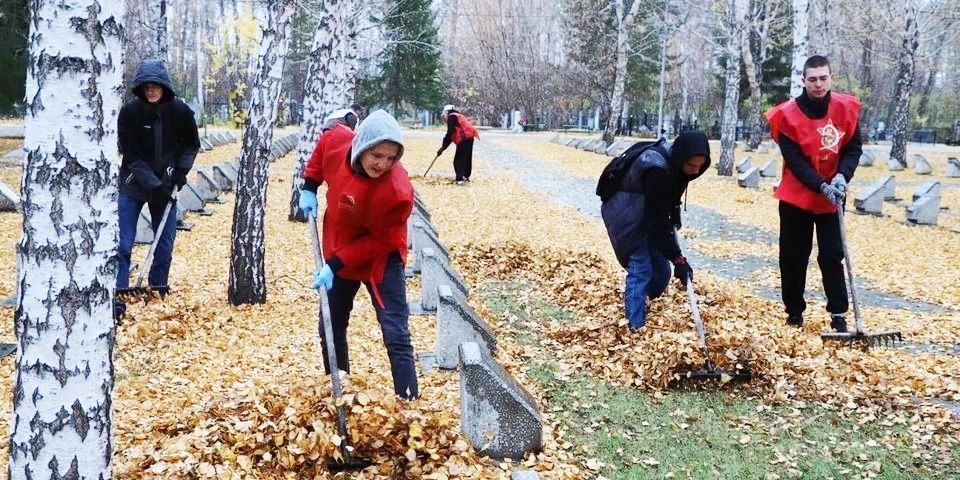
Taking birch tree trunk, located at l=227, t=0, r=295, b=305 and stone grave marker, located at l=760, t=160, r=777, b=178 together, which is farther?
stone grave marker, located at l=760, t=160, r=777, b=178

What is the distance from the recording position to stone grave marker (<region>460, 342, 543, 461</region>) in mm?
3803

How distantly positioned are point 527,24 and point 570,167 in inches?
1206

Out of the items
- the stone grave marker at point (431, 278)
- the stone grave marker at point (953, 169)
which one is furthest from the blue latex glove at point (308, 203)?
the stone grave marker at point (953, 169)

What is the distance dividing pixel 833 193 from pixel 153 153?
5.19 m

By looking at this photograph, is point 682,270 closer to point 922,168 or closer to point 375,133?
point 375,133

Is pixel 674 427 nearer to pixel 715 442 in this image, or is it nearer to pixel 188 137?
pixel 715 442

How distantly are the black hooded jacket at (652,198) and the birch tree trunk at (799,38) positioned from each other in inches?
478

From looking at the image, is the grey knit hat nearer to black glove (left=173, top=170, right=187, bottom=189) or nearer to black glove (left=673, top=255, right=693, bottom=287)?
black glove (left=673, top=255, right=693, bottom=287)

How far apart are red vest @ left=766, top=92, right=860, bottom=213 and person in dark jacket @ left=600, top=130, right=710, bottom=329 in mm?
1101

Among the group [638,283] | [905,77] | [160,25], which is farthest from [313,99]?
[905,77]

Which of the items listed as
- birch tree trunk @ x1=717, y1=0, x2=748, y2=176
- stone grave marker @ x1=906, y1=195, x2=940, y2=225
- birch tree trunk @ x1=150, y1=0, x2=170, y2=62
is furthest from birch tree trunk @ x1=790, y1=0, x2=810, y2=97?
birch tree trunk @ x1=150, y1=0, x2=170, y2=62

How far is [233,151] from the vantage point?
25359 mm

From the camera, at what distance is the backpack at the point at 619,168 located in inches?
223

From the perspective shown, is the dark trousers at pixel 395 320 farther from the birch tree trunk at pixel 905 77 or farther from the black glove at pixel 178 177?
the birch tree trunk at pixel 905 77
